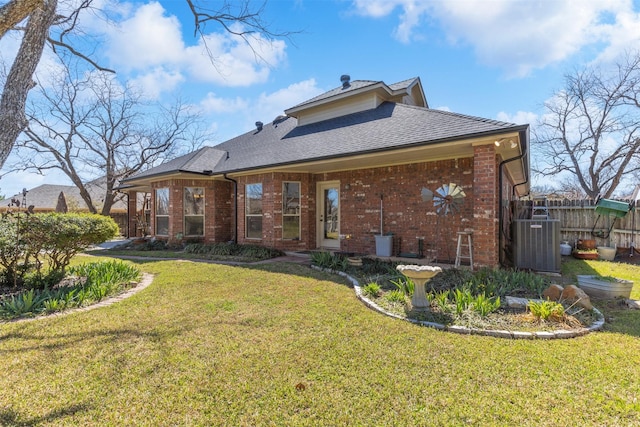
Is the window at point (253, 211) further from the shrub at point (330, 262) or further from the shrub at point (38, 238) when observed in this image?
the shrub at point (38, 238)

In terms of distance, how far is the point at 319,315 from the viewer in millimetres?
4289

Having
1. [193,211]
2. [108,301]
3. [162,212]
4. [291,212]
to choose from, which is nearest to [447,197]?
[291,212]

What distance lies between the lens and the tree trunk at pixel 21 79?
3.30 metres

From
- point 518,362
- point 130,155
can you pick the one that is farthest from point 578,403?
point 130,155

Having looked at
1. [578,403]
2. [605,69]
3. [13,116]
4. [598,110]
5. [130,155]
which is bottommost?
[578,403]

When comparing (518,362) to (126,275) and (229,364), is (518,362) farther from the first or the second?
(126,275)

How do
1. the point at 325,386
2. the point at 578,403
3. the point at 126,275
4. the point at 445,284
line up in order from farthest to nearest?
1. the point at 126,275
2. the point at 445,284
3. the point at 325,386
4. the point at 578,403

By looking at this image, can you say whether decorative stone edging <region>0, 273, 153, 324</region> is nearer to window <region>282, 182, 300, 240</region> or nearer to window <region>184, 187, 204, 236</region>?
window <region>282, 182, 300, 240</region>

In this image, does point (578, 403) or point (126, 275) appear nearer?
point (578, 403)

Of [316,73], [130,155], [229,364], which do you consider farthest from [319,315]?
[130,155]

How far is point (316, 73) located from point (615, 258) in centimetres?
1133

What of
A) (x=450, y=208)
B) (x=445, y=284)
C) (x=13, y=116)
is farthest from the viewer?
(x=450, y=208)

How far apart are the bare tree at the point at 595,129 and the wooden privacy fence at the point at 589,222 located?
40.5 ft

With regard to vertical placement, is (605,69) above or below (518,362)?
above
